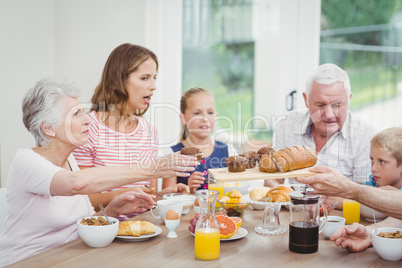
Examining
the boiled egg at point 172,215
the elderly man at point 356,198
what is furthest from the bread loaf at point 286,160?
the boiled egg at point 172,215

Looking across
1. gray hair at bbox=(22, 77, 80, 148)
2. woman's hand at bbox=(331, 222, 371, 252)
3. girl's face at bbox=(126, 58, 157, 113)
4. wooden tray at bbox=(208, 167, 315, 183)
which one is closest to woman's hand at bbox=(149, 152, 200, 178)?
wooden tray at bbox=(208, 167, 315, 183)

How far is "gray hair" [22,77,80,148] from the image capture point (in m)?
1.80

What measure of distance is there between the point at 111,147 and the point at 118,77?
0.41 m

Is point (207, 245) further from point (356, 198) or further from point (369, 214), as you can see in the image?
point (369, 214)

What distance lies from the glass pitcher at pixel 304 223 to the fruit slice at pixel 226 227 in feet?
0.70

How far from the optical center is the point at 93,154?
8.07 ft

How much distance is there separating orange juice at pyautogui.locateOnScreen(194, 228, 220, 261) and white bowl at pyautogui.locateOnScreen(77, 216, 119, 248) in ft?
1.04

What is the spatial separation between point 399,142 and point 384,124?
4.34ft

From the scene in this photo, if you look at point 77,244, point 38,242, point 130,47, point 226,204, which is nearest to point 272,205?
point 226,204


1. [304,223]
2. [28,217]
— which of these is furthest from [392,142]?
[28,217]

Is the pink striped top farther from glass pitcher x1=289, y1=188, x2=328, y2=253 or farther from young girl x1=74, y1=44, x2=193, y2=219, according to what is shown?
glass pitcher x1=289, y1=188, x2=328, y2=253

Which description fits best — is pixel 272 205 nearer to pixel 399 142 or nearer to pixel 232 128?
pixel 399 142

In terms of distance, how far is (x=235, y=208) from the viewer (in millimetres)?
1876

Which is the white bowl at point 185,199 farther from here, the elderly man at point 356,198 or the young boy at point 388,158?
the young boy at point 388,158
